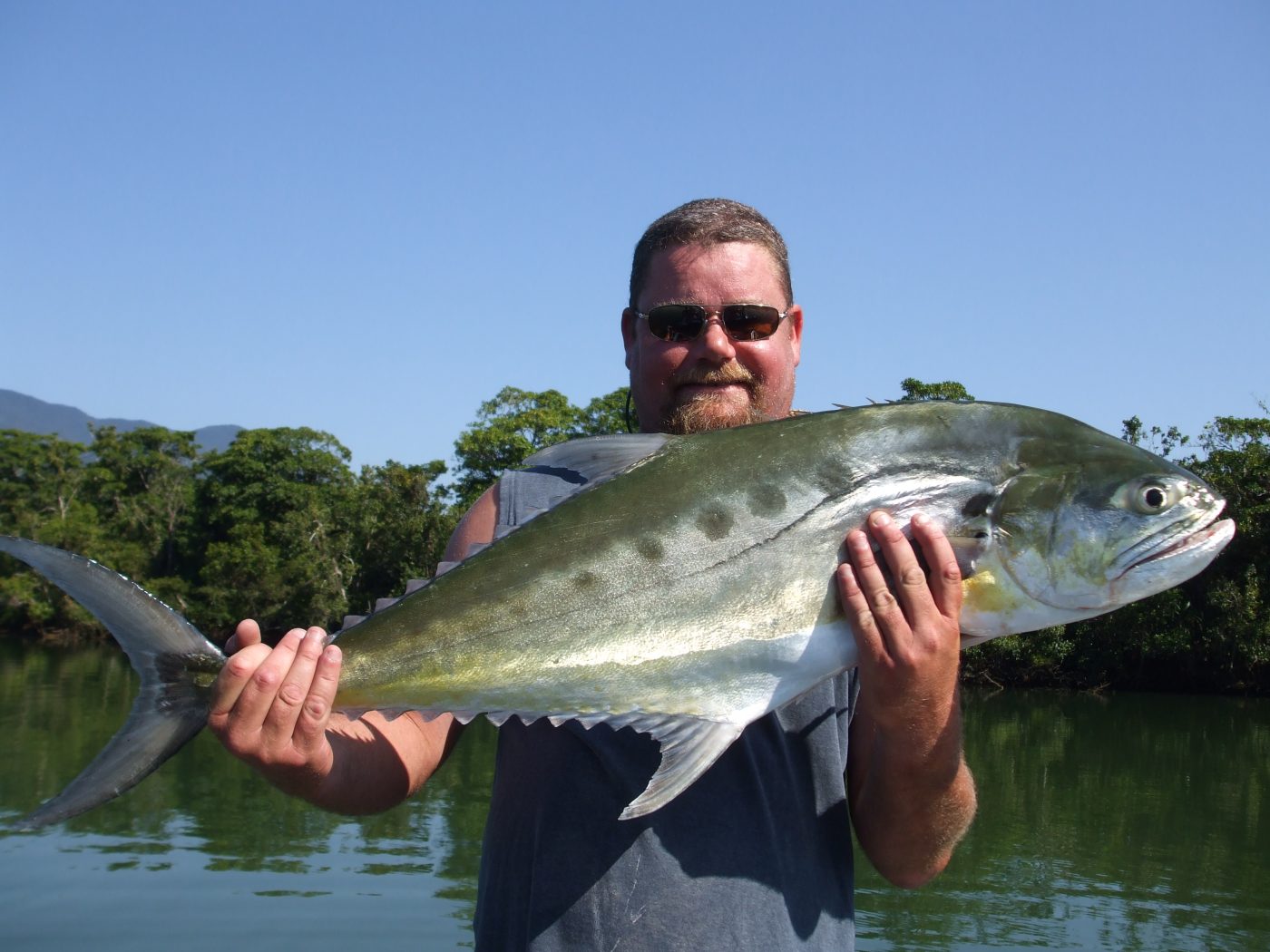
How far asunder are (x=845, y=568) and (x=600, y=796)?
0.83 metres

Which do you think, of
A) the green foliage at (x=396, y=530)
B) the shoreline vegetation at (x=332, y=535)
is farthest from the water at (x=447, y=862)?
the green foliage at (x=396, y=530)

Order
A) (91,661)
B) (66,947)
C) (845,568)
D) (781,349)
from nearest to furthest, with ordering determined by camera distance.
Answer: (845,568) → (781,349) → (66,947) → (91,661)

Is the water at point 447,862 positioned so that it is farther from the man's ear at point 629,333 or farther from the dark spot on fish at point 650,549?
the dark spot on fish at point 650,549

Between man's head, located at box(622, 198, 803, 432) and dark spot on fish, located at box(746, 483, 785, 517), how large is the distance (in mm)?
662

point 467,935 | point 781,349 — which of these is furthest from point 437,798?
point 781,349

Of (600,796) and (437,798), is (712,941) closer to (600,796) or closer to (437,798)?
(600,796)

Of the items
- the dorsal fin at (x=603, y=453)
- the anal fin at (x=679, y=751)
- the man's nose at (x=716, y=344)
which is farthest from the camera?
the man's nose at (x=716, y=344)

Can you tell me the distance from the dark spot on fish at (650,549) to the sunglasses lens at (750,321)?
89cm

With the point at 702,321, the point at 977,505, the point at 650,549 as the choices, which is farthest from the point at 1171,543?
the point at 702,321

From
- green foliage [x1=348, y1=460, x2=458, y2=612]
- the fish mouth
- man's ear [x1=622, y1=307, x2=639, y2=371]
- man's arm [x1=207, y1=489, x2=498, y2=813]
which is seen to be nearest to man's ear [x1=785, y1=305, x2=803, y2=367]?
man's ear [x1=622, y1=307, x2=639, y2=371]

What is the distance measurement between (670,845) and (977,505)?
3.54ft

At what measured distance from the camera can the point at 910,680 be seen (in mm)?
2412

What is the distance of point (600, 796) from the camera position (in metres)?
2.61

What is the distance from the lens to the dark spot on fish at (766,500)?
8.14 ft
